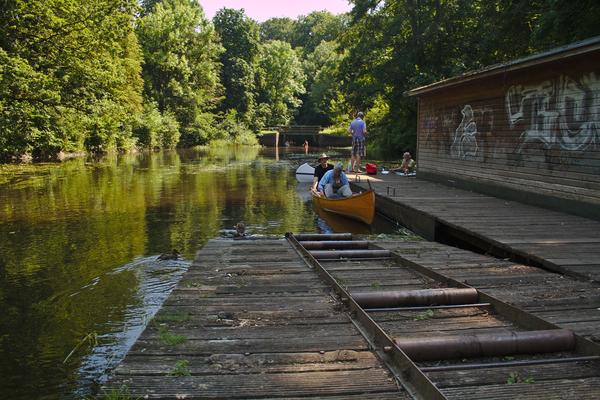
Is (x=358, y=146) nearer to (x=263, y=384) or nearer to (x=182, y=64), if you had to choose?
(x=263, y=384)

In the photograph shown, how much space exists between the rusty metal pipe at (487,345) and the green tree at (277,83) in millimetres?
73104

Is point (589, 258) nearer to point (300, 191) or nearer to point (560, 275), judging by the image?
point (560, 275)

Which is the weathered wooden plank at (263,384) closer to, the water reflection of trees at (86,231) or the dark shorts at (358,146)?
the water reflection of trees at (86,231)

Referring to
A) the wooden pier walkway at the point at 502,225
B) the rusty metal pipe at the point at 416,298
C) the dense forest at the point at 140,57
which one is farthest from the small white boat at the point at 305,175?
the rusty metal pipe at the point at 416,298

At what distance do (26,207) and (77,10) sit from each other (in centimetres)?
1518

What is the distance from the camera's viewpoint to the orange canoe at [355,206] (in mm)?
12102

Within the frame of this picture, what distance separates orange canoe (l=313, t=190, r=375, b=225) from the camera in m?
12.1

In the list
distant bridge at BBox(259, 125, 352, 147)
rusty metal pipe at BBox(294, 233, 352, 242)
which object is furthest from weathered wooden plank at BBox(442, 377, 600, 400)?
distant bridge at BBox(259, 125, 352, 147)

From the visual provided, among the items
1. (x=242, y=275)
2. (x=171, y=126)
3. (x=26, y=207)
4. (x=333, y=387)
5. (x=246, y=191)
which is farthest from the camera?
(x=171, y=126)

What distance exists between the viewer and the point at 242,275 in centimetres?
661

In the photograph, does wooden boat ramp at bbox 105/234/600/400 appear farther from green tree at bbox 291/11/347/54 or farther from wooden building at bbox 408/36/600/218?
green tree at bbox 291/11/347/54

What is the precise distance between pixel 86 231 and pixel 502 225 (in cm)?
902

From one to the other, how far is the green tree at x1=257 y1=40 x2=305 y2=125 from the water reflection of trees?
173ft

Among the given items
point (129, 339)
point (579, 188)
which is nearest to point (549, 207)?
point (579, 188)
